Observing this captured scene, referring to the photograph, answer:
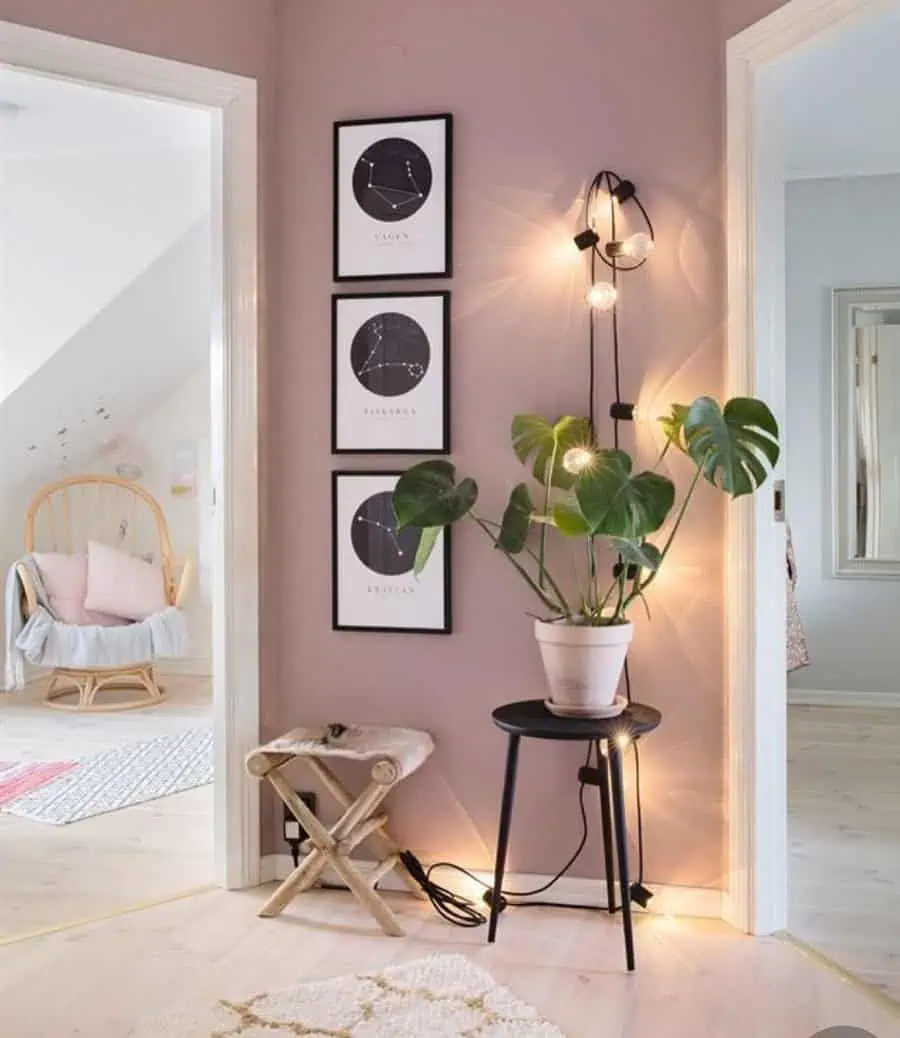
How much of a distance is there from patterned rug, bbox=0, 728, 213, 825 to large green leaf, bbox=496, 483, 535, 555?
185 cm

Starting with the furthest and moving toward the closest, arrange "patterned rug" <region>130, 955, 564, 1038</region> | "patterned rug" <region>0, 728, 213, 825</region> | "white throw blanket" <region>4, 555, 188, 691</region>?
"white throw blanket" <region>4, 555, 188, 691</region> < "patterned rug" <region>0, 728, 213, 825</region> < "patterned rug" <region>130, 955, 564, 1038</region>

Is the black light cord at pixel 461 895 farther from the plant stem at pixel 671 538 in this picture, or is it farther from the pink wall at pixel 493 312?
the plant stem at pixel 671 538

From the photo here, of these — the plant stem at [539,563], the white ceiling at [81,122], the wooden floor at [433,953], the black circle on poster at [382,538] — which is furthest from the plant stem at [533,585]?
the white ceiling at [81,122]

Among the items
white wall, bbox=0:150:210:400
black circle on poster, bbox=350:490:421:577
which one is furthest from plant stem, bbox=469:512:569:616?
white wall, bbox=0:150:210:400

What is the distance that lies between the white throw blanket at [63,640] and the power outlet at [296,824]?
251 centimetres

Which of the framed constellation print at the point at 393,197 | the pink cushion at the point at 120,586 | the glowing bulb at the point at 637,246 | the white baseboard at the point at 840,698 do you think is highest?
the framed constellation print at the point at 393,197

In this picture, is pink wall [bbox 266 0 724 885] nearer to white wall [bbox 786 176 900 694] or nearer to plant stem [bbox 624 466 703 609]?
plant stem [bbox 624 466 703 609]

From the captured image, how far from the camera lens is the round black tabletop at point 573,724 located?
8.18ft

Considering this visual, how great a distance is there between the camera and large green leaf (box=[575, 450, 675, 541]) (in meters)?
2.38

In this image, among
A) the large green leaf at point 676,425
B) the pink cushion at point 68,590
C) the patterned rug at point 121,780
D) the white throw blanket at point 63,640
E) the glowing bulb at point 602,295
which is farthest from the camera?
the pink cushion at point 68,590

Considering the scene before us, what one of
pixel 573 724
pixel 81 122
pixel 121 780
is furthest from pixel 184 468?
pixel 573 724

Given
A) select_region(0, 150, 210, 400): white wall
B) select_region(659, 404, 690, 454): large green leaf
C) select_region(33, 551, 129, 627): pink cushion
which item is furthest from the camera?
select_region(33, 551, 129, 627): pink cushion

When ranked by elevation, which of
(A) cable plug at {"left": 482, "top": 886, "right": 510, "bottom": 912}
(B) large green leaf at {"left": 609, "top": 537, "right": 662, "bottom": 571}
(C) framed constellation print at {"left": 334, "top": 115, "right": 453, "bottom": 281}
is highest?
(C) framed constellation print at {"left": 334, "top": 115, "right": 453, "bottom": 281}

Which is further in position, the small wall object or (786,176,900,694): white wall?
the small wall object
